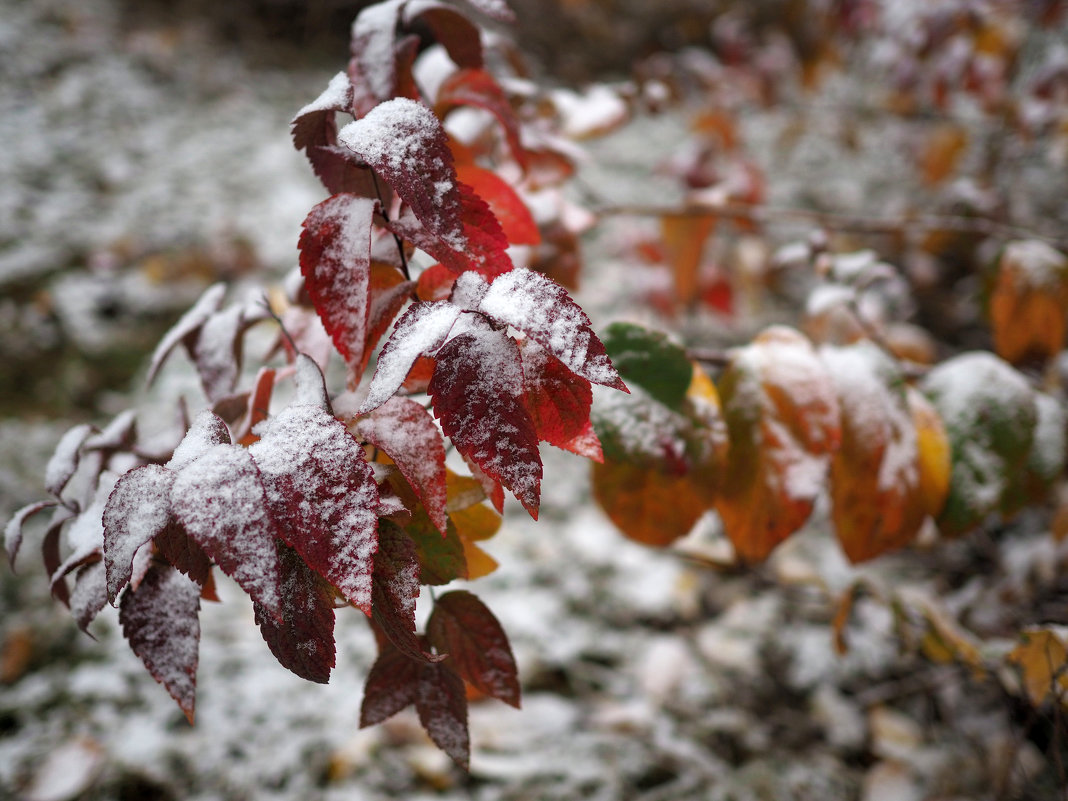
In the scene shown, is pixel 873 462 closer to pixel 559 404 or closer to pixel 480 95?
pixel 559 404

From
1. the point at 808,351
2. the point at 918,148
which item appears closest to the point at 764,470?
the point at 808,351

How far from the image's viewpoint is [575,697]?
1002 millimetres

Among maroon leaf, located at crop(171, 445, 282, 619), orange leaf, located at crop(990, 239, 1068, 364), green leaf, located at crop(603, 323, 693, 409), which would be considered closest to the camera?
maroon leaf, located at crop(171, 445, 282, 619)

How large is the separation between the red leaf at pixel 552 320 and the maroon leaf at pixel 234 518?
0.14 meters

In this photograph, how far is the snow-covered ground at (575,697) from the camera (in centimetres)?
84

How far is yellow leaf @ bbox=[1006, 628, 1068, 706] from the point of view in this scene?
1.76 feet

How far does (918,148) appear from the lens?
198 centimetres

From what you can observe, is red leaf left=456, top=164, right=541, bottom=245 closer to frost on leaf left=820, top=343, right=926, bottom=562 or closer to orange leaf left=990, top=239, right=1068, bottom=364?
frost on leaf left=820, top=343, right=926, bottom=562

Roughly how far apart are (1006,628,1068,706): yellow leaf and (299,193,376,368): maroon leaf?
61 cm

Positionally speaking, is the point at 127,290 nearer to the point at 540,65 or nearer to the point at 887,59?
the point at 540,65

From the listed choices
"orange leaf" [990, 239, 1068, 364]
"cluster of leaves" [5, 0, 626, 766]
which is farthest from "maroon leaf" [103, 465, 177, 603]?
"orange leaf" [990, 239, 1068, 364]

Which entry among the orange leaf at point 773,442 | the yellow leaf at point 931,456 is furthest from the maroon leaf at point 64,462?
the yellow leaf at point 931,456

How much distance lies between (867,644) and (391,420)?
109 cm

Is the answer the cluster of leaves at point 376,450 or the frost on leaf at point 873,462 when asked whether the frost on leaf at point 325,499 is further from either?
the frost on leaf at point 873,462
